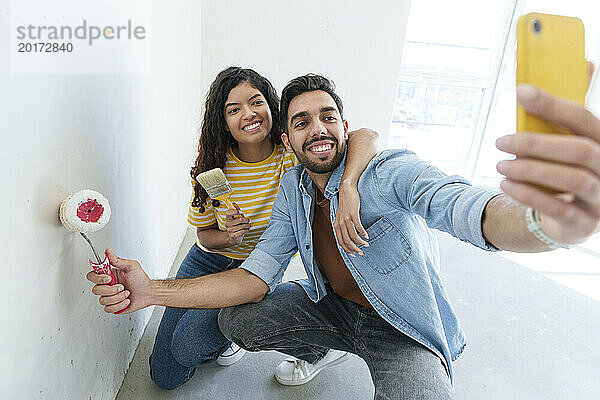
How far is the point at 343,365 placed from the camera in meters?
1.53

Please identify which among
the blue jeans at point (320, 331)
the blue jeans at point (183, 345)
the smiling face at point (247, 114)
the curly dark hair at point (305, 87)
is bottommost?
the blue jeans at point (183, 345)

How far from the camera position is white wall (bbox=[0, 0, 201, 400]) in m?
0.73

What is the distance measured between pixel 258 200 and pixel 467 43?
255 centimetres

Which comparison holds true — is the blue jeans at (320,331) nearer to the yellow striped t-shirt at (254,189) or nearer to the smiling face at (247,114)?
the yellow striped t-shirt at (254,189)

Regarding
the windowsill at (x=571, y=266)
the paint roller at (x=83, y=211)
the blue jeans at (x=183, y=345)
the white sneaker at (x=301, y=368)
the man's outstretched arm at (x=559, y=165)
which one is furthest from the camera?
the windowsill at (x=571, y=266)

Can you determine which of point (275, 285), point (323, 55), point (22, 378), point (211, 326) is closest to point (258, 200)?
point (275, 285)

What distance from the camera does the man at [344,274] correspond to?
3.14 feet

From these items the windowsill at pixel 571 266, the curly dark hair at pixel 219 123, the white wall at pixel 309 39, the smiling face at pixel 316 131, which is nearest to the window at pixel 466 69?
the windowsill at pixel 571 266

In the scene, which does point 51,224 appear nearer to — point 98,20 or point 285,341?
point 98,20

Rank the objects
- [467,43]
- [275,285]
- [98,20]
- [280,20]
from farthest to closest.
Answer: [467,43], [280,20], [275,285], [98,20]

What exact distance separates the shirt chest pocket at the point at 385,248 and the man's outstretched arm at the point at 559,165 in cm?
63

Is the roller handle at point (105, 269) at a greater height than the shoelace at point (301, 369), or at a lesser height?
greater

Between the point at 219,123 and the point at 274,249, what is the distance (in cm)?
44

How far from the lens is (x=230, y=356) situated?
4.86 feet
